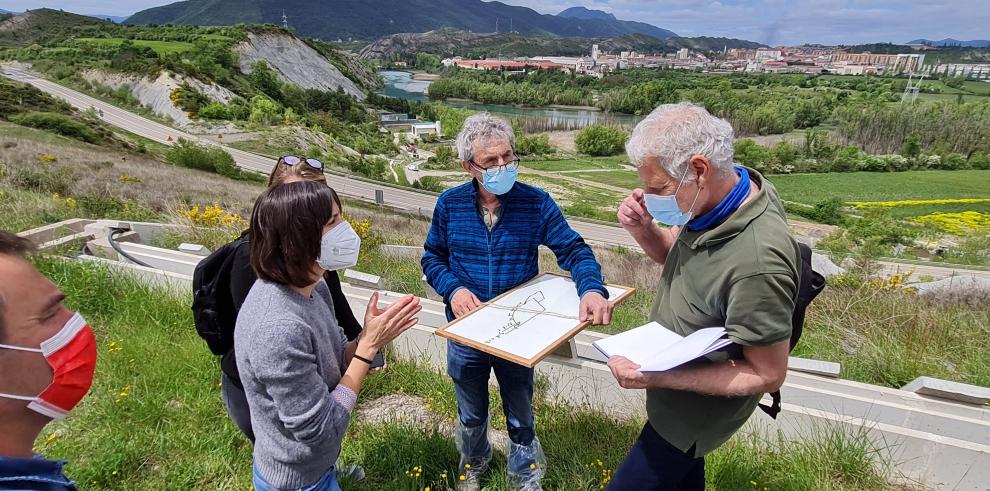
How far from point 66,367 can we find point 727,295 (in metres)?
1.97

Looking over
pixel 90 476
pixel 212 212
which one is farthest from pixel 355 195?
pixel 90 476

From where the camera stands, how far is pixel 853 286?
7.71m

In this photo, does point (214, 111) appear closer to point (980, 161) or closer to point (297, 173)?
point (297, 173)

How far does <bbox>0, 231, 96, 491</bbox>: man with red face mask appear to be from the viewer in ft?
3.78

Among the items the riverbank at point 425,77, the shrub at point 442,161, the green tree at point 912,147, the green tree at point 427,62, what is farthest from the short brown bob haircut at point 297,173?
the green tree at point 427,62

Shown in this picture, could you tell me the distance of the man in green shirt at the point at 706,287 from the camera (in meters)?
1.58

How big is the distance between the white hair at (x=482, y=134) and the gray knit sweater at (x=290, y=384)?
1.07 m

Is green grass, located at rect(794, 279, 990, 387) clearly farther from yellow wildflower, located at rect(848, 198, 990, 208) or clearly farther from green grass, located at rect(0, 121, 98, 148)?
yellow wildflower, located at rect(848, 198, 990, 208)

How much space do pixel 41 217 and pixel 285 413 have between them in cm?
735

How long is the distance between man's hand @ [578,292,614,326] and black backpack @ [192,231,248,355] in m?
1.59

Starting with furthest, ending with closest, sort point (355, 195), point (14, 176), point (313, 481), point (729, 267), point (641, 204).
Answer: point (355, 195)
point (14, 176)
point (641, 204)
point (313, 481)
point (729, 267)

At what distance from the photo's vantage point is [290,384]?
1.64m

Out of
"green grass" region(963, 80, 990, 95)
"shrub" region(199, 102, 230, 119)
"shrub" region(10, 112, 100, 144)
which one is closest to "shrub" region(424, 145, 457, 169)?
"shrub" region(199, 102, 230, 119)

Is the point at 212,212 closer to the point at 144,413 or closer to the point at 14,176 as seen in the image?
the point at 144,413
